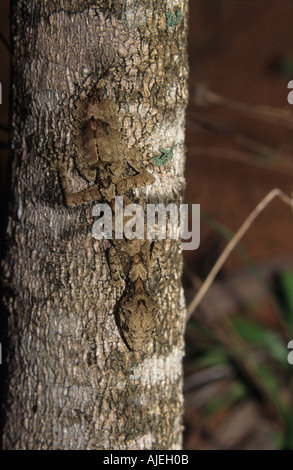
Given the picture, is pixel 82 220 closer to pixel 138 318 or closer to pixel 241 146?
pixel 138 318

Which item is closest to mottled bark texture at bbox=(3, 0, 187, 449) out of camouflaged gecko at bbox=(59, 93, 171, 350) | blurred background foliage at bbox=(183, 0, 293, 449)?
camouflaged gecko at bbox=(59, 93, 171, 350)

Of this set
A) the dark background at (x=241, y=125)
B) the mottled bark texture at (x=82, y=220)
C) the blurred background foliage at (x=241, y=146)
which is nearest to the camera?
the mottled bark texture at (x=82, y=220)

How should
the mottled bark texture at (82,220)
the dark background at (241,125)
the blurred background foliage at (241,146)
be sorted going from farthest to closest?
the dark background at (241,125)
the blurred background foliage at (241,146)
the mottled bark texture at (82,220)

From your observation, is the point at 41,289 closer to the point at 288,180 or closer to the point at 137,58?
the point at 137,58

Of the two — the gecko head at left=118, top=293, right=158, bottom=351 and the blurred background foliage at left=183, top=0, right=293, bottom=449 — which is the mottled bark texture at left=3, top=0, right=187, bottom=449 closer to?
the gecko head at left=118, top=293, right=158, bottom=351

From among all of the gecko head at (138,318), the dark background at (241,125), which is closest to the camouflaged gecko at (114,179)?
the gecko head at (138,318)

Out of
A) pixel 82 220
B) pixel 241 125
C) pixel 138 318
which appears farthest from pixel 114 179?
pixel 241 125

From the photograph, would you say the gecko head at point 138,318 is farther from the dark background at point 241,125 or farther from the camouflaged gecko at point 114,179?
the dark background at point 241,125
